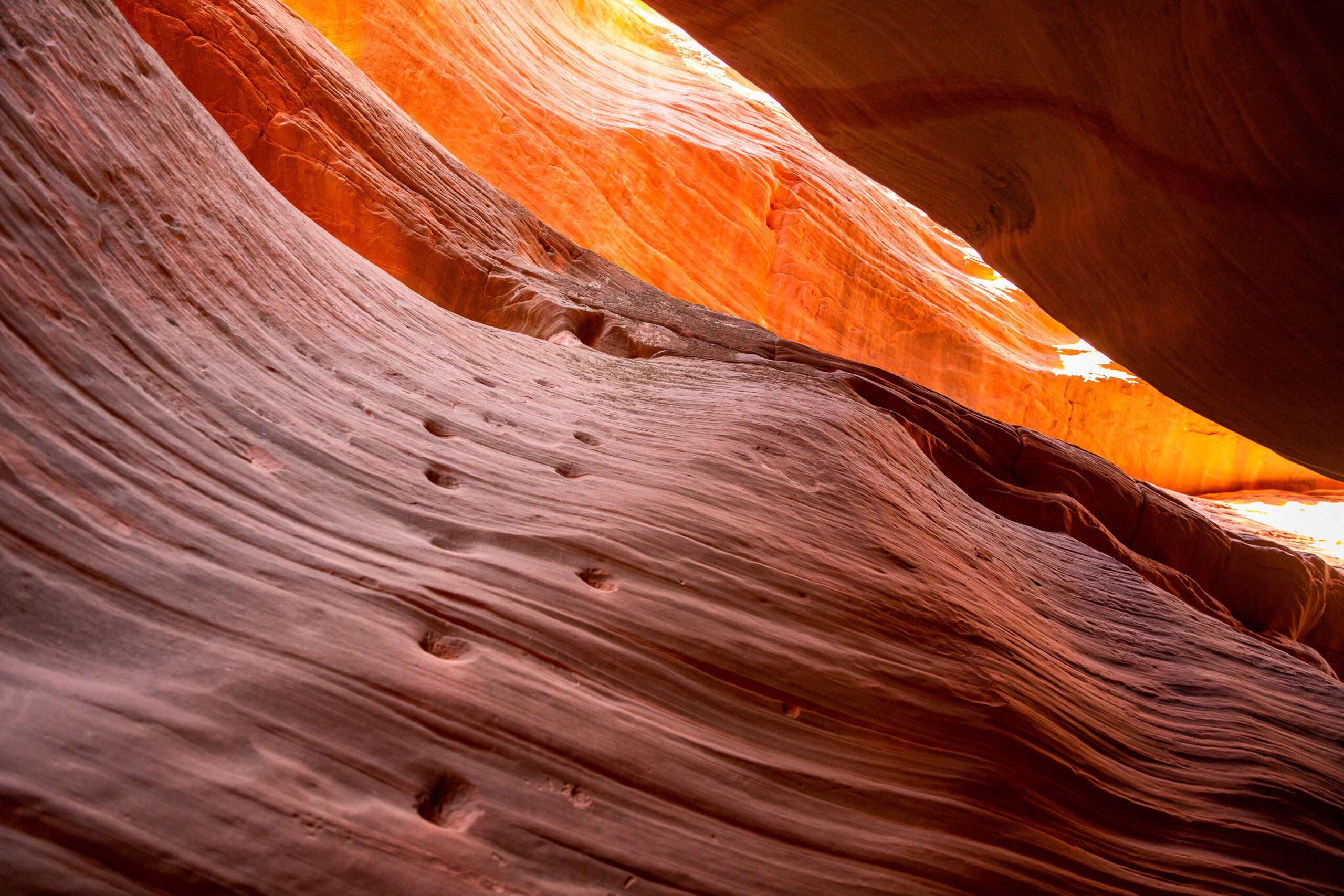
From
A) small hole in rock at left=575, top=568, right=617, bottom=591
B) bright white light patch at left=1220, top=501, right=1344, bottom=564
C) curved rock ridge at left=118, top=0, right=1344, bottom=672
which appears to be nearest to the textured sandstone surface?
curved rock ridge at left=118, top=0, right=1344, bottom=672

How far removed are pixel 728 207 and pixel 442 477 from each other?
10.7m

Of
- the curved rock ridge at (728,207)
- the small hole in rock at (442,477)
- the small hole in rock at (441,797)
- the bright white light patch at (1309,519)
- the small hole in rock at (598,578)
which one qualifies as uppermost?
the curved rock ridge at (728,207)

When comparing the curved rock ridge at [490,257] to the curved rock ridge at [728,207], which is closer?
the curved rock ridge at [490,257]

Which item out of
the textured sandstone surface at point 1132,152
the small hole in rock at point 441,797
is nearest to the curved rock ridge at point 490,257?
the textured sandstone surface at point 1132,152

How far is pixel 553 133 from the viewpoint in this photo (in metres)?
11.2

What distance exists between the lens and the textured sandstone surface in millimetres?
2969

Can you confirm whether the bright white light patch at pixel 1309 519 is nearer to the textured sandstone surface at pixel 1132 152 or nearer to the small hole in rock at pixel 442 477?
the textured sandstone surface at pixel 1132 152

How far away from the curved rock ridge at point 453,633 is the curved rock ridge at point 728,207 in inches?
298

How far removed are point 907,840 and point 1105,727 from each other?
1374 millimetres

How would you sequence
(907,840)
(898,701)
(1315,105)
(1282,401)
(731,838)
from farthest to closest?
(1282,401)
(1315,105)
(898,701)
(907,840)
(731,838)

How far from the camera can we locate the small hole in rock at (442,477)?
100 inches

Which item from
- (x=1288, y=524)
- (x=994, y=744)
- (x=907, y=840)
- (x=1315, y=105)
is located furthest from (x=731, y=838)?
(x=1288, y=524)

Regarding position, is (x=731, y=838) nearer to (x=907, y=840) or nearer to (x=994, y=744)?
(x=907, y=840)

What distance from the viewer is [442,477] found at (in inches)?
102
